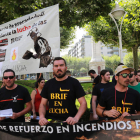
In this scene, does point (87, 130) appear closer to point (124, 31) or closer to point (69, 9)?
point (69, 9)

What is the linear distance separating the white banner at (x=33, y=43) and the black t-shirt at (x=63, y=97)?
103 cm

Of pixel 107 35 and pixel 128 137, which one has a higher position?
pixel 107 35

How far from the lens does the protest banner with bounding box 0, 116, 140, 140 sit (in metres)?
2.48

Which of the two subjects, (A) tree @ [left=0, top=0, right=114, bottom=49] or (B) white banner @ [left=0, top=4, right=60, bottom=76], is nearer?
(B) white banner @ [left=0, top=4, right=60, bottom=76]

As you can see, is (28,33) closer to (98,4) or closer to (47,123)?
(47,123)

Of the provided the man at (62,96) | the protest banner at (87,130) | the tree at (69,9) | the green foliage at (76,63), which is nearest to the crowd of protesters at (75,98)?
the man at (62,96)

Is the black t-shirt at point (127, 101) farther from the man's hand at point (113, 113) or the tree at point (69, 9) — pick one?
the tree at point (69, 9)

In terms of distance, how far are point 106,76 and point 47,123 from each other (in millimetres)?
2234

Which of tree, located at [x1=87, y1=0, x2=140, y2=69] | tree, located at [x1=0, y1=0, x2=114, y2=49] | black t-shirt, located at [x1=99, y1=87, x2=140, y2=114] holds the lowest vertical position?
black t-shirt, located at [x1=99, y1=87, x2=140, y2=114]

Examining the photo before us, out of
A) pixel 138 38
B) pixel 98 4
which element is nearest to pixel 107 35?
pixel 138 38

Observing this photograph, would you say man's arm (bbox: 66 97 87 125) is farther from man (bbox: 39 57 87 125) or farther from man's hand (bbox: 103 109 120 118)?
man's hand (bbox: 103 109 120 118)

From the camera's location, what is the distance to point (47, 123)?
257cm

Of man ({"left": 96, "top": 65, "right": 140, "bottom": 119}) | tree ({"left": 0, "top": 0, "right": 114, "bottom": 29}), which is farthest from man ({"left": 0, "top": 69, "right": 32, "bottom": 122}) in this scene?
tree ({"left": 0, "top": 0, "right": 114, "bottom": 29})

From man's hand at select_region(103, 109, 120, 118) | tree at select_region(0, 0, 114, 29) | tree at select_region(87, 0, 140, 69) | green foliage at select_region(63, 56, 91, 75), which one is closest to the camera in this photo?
man's hand at select_region(103, 109, 120, 118)
